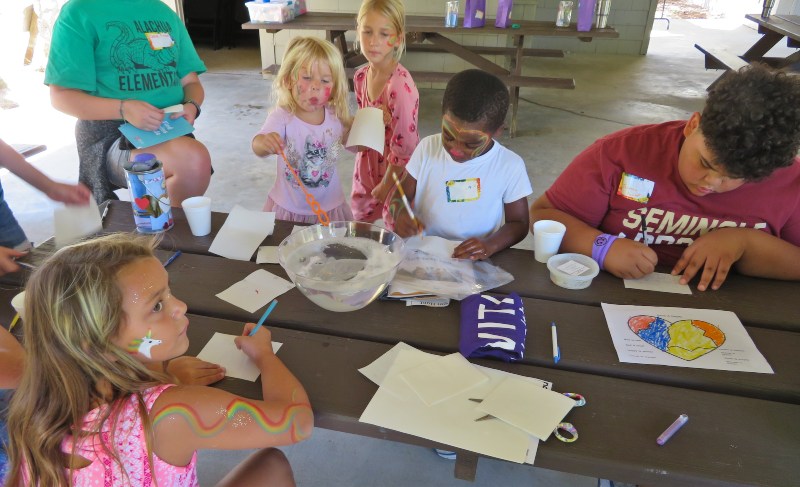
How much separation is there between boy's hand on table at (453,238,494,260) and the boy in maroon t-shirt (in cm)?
25

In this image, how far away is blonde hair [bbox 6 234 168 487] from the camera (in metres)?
0.93

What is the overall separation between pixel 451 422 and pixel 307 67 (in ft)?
4.62

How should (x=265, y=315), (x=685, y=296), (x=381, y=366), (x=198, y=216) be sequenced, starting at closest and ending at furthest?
1. (x=381, y=366)
2. (x=265, y=315)
3. (x=685, y=296)
4. (x=198, y=216)

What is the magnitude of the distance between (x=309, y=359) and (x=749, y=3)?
46.8 feet

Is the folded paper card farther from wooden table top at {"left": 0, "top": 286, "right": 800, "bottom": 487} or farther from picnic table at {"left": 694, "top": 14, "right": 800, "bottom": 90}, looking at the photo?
picnic table at {"left": 694, "top": 14, "right": 800, "bottom": 90}

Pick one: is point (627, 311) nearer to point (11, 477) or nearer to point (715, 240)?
point (715, 240)

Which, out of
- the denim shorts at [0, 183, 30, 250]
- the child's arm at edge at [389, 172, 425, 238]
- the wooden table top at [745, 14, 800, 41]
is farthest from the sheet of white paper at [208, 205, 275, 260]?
the wooden table top at [745, 14, 800, 41]

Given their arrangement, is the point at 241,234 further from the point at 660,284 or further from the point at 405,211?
the point at 660,284

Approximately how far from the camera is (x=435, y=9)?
242 inches

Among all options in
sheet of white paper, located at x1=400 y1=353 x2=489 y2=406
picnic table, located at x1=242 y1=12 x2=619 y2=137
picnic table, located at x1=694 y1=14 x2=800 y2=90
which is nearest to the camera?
sheet of white paper, located at x1=400 y1=353 x2=489 y2=406

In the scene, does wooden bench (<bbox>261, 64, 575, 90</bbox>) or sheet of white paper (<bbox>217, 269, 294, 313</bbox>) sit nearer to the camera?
sheet of white paper (<bbox>217, 269, 294, 313</bbox>)

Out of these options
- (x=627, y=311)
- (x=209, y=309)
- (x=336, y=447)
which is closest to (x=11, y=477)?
(x=209, y=309)

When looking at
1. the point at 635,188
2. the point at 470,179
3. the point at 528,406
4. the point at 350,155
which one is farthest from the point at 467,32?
the point at 528,406

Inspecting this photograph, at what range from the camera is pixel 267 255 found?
1568mm
